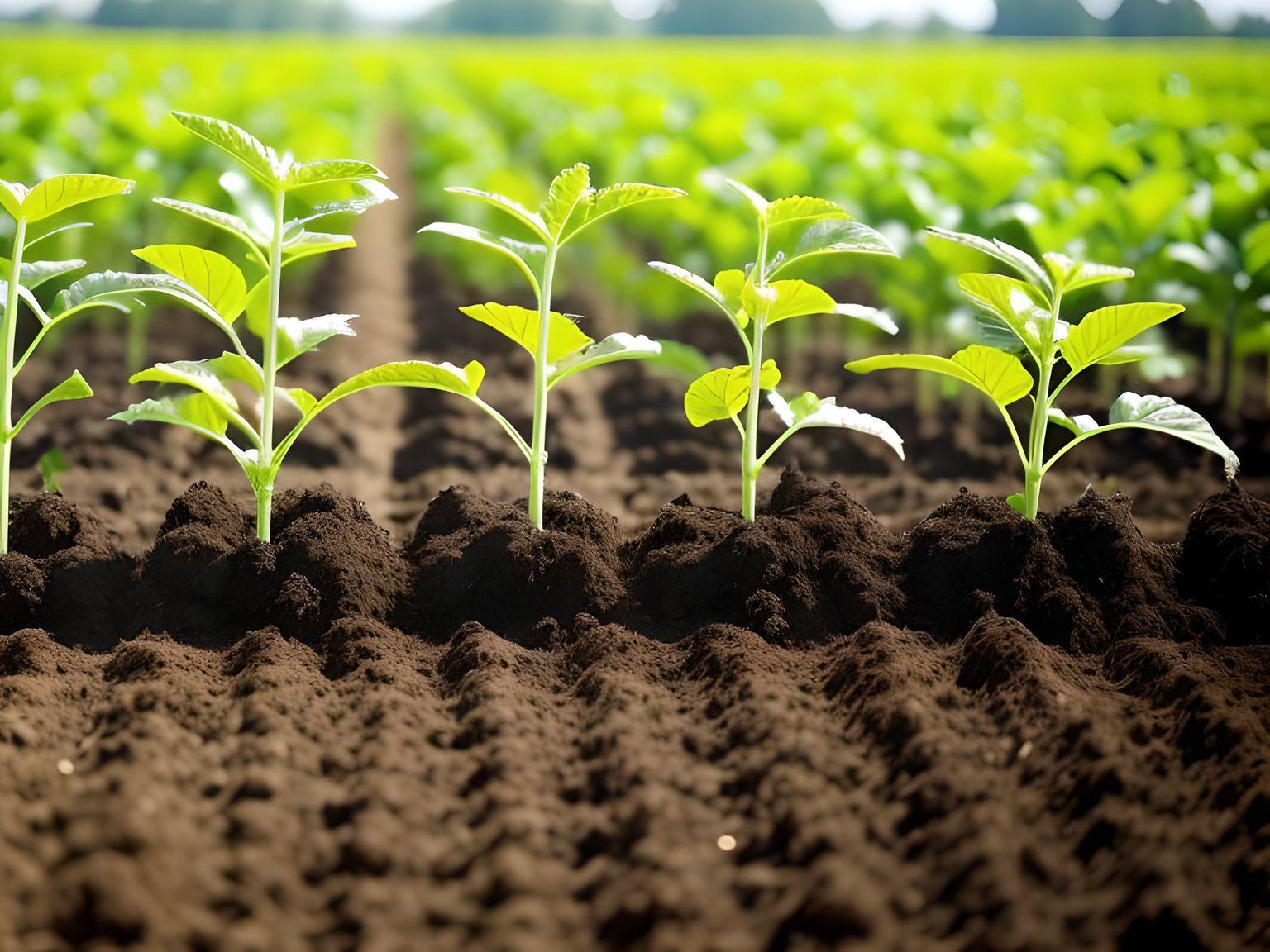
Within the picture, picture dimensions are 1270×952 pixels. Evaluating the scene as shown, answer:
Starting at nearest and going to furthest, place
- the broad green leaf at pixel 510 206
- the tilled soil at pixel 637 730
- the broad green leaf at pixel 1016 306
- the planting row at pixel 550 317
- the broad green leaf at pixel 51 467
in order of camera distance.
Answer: the tilled soil at pixel 637 730
the broad green leaf at pixel 510 206
the planting row at pixel 550 317
the broad green leaf at pixel 1016 306
the broad green leaf at pixel 51 467

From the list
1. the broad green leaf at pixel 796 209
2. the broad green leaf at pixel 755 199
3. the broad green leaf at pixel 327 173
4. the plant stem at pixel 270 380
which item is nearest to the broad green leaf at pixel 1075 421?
the broad green leaf at pixel 796 209

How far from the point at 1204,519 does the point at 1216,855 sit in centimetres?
116

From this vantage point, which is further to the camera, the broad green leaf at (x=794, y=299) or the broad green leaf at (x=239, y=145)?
the broad green leaf at (x=794, y=299)

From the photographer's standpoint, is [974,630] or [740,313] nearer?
[974,630]

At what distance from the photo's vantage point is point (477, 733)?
1.81 metres

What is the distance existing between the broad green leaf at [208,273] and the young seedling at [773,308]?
2.95ft

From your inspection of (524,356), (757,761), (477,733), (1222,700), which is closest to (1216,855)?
(1222,700)

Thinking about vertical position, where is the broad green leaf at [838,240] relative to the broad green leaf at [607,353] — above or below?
above

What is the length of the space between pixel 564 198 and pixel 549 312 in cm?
24

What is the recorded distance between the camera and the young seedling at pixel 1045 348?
2289mm

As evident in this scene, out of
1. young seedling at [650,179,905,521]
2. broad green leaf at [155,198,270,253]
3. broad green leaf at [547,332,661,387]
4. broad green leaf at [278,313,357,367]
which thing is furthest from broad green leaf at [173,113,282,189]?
young seedling at [650,179,905,521]

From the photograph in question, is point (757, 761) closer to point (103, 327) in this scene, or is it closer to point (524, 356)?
point (524, 356)

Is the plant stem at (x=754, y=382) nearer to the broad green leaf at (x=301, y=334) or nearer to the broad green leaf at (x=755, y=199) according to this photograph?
the broad green leaf at (x=755, y=199)

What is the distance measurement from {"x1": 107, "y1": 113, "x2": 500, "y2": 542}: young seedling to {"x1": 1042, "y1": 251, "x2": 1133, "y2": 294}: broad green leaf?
3.97ft
